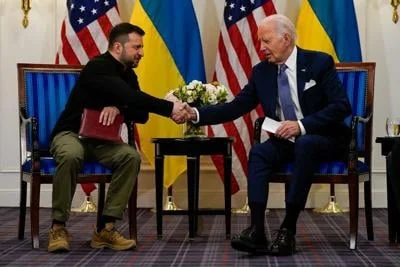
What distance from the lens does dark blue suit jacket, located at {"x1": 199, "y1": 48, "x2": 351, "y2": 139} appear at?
13.1 ft

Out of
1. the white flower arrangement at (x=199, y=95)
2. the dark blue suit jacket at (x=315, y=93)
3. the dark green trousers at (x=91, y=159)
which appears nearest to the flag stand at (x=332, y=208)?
the white flower arrangement at (x=199, y=95)

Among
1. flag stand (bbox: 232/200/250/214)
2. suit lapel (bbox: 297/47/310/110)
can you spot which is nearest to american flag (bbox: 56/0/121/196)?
flag stand (bbox: 232/200/250/214)

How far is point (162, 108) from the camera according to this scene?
4301 mm

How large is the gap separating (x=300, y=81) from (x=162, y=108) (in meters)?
0.80

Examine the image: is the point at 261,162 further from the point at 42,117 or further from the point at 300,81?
the point at 42,117

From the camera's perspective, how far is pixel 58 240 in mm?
3912

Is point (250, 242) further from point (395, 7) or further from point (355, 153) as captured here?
point (395, 7)

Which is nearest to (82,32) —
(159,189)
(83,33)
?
(83,33)

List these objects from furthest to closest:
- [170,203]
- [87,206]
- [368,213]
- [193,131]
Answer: [87,206] → [170,203] → [193,131] → [368,213]

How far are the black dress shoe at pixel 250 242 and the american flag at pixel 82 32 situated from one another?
8.65ft

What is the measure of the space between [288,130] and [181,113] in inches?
27.7

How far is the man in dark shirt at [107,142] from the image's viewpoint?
3.96m

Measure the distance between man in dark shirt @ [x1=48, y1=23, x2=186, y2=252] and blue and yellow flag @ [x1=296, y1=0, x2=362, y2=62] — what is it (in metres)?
1.95

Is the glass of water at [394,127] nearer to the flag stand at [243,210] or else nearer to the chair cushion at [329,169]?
the chair cushion at [329,169]
